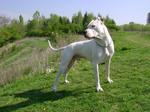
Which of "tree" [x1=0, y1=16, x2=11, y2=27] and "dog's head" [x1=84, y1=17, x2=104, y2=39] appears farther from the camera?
"tree" [x1=0, y1=16, x2=11, y2=27]

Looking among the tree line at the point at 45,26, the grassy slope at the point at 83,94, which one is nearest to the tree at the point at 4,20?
the tree line at the point at 45,26

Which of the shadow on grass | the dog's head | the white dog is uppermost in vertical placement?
the dog's head

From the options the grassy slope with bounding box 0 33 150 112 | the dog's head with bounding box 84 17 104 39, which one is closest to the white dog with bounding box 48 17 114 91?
the dog's head with bounding box 84 17 104 39

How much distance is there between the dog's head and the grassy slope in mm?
1541

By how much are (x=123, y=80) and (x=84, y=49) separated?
1722mm

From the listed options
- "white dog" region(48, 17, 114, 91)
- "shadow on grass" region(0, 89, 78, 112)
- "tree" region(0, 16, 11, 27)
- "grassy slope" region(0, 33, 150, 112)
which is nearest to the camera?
"grassy slope" region(0, 33, 150, 112)

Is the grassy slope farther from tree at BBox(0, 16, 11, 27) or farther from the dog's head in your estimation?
tree at BBox(0, 16, 11, 27)

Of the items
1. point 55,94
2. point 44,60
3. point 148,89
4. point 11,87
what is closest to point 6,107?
point 55,94

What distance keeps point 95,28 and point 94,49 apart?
66cm

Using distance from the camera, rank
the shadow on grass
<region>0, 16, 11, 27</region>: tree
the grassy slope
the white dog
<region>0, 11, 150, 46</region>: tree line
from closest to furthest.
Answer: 1. the grassy slope
2. the white dog
3. the shadow on grass
4. <region>0, 11, 150, 46</region>: tree line
5. <region>0, 16, 11, 27</region>: tree

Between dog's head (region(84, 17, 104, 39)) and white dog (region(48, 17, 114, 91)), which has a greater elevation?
dog's head (region(84, 17, 104, 39))

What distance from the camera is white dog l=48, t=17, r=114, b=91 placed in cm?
866

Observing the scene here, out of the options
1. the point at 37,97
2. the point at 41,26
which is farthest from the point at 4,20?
the point at 37,97

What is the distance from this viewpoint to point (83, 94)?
30.3 feet
